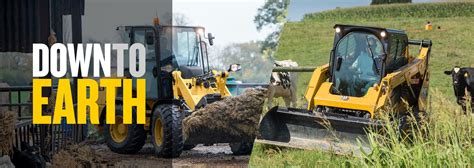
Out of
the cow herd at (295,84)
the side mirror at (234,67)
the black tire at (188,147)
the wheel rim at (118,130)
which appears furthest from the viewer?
the wheel rim at (118,130)

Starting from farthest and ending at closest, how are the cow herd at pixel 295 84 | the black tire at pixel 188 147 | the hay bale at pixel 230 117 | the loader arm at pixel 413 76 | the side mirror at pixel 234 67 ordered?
the black tire at pixel 188 147, the loader arm at pixel 413 76, the hay bale at pixel 230 117, the cow herd at pixel 295 84, the side mirror at pixel 234 67

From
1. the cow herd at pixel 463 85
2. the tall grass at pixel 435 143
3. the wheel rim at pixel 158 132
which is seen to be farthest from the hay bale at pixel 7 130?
the cow herd at pixel 463 85

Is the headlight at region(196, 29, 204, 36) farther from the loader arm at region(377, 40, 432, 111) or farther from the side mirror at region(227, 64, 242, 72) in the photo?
the loader arm at region(377, 40, 432, 111)

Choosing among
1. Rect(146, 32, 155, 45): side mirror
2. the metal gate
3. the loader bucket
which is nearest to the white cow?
the loader bucket

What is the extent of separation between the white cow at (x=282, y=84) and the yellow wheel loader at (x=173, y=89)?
0.55 feet

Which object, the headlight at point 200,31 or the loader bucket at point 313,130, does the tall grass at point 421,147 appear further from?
the headlight at point 200,31

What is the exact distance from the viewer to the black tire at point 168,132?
3889 millimetres

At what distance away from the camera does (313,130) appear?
13.9ft

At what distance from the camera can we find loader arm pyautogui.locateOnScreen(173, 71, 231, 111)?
3613mm

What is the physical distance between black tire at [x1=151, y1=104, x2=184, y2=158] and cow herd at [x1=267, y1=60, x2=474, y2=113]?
39 centimetres

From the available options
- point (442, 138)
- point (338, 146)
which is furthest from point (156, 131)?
point (442, 138)

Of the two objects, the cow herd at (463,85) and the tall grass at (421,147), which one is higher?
the cow herd at (463,85)

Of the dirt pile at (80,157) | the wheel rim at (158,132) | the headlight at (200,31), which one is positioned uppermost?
the headlight at (200,31)

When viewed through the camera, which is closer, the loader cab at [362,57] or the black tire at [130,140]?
the loader cab at [362,57]
